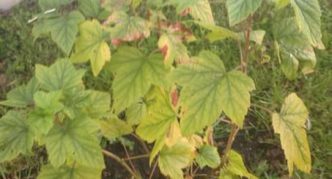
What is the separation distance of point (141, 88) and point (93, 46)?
0.17m

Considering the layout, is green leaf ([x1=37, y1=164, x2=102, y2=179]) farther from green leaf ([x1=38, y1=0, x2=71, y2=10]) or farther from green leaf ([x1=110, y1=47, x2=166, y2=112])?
green leaf ([x1=38, y1=0, x2=71, y2=10])

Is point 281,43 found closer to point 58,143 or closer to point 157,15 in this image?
point 157,15

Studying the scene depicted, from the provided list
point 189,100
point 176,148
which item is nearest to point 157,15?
point 189,100

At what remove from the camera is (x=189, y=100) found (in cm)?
120

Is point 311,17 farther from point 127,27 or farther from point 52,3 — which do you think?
point 52,3

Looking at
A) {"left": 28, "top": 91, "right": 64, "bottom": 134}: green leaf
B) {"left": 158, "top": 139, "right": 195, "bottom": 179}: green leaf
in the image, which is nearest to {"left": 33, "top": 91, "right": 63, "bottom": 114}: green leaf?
{"left": 28, "top": 91, "right": 64, "bottom": 134}: green leaf

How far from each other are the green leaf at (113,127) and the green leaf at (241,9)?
1.89 feet

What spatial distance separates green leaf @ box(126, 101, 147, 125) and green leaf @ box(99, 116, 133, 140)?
3 centimetres

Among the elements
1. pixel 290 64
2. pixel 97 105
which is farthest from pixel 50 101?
pixel 290 64

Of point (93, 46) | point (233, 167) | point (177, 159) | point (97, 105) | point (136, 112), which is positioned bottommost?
point (233, 167)

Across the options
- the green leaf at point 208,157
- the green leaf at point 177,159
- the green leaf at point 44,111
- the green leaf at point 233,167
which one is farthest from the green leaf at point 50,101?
the green leaf at point 233,167

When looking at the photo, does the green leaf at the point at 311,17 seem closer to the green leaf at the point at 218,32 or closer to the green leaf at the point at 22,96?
the green leaf at the point at 218,32

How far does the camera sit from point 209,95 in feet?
3.94

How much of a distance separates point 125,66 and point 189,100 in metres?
0.22
